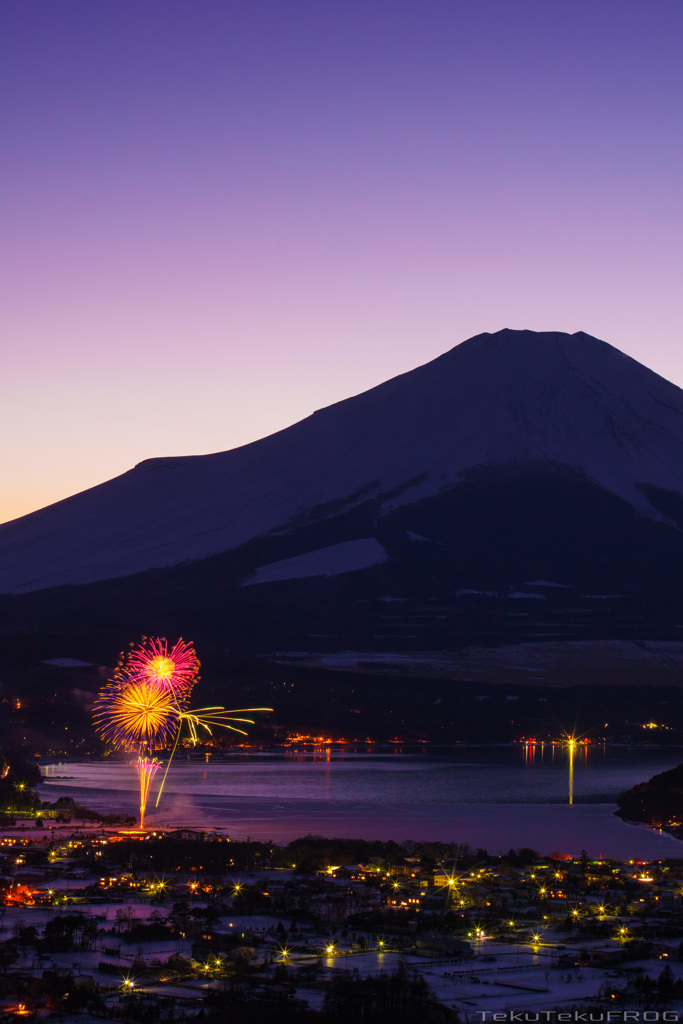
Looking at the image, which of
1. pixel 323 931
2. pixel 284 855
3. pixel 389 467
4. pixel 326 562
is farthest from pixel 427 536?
pixel 323 931

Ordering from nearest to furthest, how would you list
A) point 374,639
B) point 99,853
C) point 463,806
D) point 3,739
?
1. point 99,853
2. point 463,806
3. point 3,739
4. point 374,639

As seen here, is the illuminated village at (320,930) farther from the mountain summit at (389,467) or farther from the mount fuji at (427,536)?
the mountain summit at (389,467)

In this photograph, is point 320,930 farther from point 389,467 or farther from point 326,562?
point 389,467

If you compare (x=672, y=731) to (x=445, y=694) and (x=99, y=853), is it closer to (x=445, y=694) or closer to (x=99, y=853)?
(x=445, y=694)

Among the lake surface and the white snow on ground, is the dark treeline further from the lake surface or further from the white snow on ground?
the white snow on ground

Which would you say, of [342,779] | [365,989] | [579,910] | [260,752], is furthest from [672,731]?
[365,989]

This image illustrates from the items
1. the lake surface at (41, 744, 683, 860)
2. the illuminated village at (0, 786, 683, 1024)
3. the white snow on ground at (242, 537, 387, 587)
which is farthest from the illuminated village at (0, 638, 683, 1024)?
the white snow on ground at (242, 537, 387, 587)
